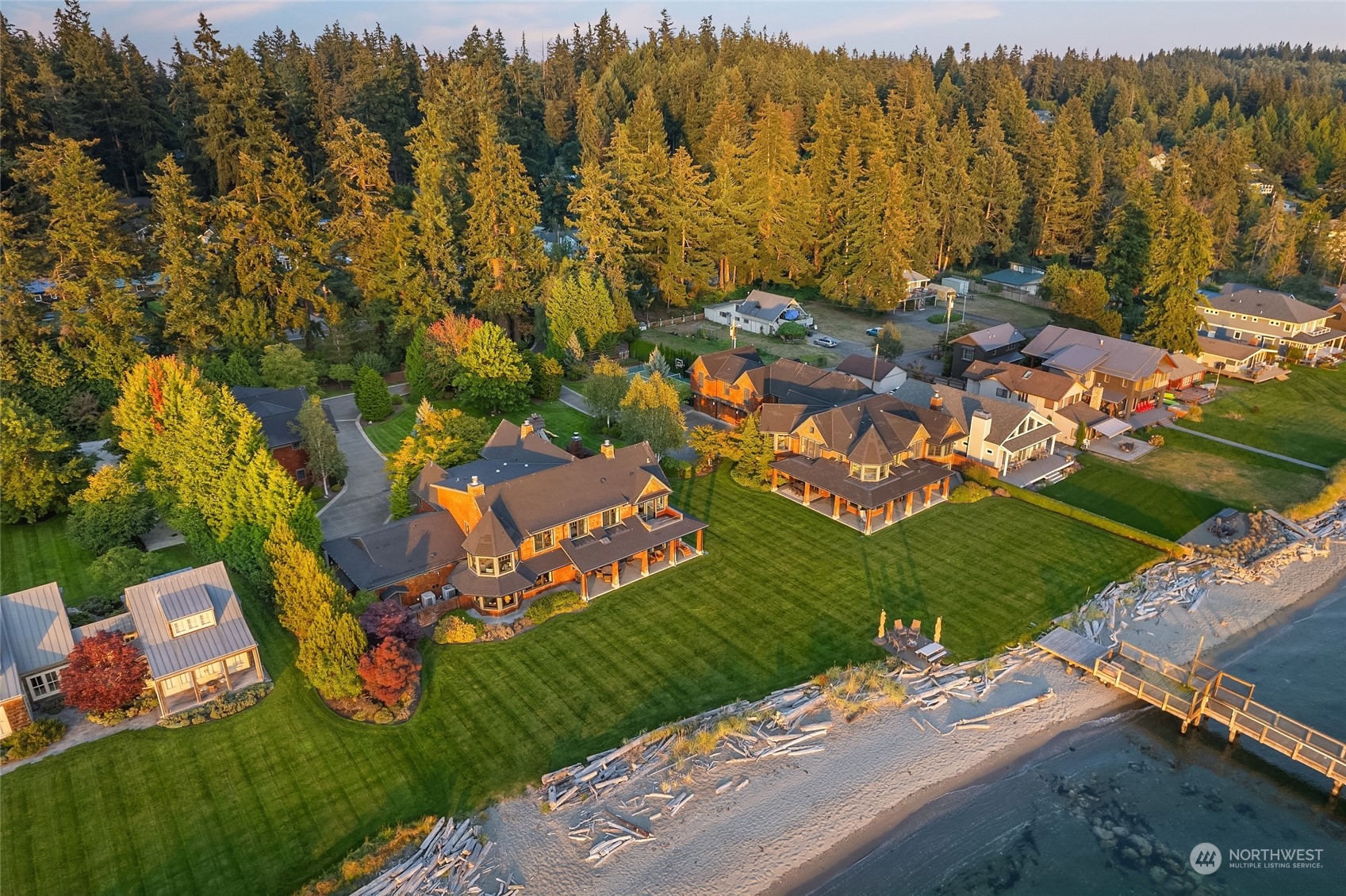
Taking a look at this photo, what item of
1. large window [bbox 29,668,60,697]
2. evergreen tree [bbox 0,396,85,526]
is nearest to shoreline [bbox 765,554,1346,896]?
large window [bbox 29,668,60,697]

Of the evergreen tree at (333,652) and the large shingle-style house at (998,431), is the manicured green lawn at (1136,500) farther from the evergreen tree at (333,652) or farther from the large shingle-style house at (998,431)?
the evergreen tree at (333,652)

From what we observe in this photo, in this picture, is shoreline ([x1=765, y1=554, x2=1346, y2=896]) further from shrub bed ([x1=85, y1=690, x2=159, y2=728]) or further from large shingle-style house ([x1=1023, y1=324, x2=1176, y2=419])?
shrub bed ([x1=85, y1=690, x2=159, y2=728])

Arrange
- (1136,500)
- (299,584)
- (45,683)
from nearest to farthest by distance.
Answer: (45,683), (299,584), (1136,500)

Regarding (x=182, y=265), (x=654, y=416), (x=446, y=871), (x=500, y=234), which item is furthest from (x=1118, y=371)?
(x=182, y=265)

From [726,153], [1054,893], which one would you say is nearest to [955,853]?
[1054,893]

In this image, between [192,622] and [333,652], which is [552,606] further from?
[192,622]

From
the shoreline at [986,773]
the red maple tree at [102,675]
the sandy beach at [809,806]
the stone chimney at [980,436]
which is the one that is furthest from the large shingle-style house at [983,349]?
the red maple tree at [102,675]
